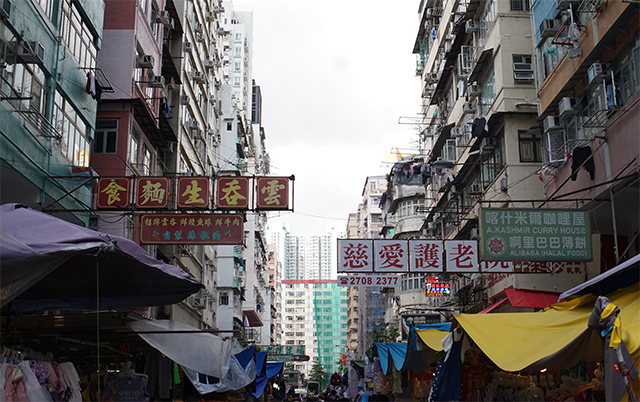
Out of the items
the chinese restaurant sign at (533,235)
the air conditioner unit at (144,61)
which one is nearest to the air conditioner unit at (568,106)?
the chinese restaurant sign at (533,235)

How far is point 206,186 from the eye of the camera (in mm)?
14656

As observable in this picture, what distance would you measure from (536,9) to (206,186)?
31.4 feet

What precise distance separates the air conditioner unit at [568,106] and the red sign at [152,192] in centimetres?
893

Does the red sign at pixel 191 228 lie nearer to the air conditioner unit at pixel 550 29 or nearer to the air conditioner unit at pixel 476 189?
the air conditioner unit at pixel 550 29

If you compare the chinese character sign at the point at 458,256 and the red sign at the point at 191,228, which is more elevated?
the red sign at the point at 191,228

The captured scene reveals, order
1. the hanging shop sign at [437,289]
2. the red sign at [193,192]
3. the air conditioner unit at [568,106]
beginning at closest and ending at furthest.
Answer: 1. the red sign at [193,192]
2. the air conditioner unit at [568,106]
3. the hanging shop sign at [437,289]

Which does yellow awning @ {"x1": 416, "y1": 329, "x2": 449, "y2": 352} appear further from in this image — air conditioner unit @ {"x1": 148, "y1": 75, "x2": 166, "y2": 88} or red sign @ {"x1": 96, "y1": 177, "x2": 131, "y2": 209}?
air conditioner unit @ {"x1": 148, "y1": 75, "x2": 166, "y2": 88}

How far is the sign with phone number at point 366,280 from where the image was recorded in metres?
19.8

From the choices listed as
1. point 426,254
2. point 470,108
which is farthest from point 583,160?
point 470,108

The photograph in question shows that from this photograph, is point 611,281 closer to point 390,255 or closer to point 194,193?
point 390,255

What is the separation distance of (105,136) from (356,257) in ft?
26.9

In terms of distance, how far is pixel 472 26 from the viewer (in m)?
24.1

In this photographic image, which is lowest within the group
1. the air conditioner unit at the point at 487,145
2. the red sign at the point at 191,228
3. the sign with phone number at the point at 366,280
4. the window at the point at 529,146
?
the sign with phone number at the point at 366,280

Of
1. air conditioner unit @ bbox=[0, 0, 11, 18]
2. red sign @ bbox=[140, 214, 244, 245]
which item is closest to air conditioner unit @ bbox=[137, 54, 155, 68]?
red sign @ bbox=[140, 214, 244, 245]
